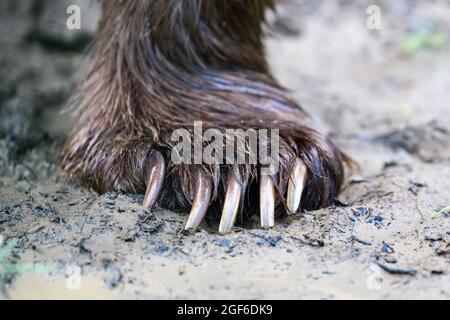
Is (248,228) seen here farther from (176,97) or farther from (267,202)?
(176,97)

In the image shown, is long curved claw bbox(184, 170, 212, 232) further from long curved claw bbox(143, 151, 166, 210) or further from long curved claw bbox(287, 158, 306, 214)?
long curved claw bbox(287, 158, 306, 214)

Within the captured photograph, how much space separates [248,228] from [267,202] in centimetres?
11

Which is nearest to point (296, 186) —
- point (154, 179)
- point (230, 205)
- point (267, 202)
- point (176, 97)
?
point (267, 202)

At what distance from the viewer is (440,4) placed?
175 inches

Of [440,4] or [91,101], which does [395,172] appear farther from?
[440,4]

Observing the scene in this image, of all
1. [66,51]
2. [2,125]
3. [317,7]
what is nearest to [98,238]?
[2,125]

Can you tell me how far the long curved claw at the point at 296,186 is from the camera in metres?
2.12

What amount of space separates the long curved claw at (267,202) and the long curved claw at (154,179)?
1.04ft

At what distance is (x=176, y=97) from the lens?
100 inches

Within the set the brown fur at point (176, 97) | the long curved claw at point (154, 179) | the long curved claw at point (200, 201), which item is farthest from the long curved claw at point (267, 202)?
the long curved claw at point (154, 179)

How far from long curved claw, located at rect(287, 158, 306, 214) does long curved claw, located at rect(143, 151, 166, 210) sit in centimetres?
40

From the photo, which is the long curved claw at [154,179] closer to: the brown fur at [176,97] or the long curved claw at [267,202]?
the brown fur at [176,97]

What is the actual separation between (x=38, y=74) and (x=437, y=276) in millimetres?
2541
